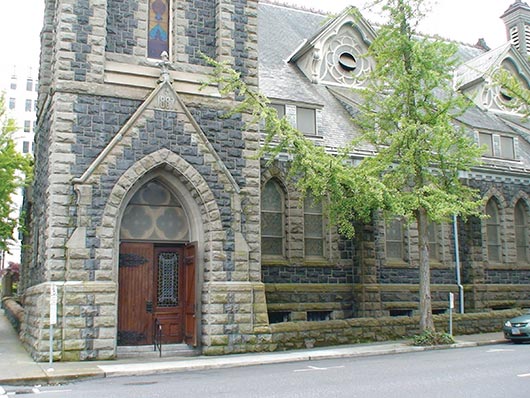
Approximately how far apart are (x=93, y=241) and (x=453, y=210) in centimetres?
915

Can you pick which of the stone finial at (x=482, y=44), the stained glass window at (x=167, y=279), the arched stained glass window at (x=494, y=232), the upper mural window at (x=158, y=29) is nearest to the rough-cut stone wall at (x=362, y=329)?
the stained glass window at (x=167, y=279)

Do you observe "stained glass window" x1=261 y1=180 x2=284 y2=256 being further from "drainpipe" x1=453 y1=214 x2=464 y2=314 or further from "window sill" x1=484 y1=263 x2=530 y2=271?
"window sill" x1=484 y1=263 x2=530 y2=271

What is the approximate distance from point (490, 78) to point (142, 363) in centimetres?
2000

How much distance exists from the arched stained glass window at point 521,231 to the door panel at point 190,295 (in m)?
15.0

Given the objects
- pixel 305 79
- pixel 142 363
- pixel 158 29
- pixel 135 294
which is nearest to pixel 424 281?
pixel 135 294

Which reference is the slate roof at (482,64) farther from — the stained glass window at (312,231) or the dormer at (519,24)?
the stained glass window at (312,231)

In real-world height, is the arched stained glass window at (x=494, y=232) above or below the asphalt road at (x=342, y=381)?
above

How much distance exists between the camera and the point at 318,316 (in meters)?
20.1

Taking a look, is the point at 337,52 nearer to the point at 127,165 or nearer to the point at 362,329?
the point at 362,329

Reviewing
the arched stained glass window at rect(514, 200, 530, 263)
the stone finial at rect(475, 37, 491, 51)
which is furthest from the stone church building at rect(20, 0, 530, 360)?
the stone finial at rect(475, 37, 491, 51)

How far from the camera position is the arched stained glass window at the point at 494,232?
2452 centimetres

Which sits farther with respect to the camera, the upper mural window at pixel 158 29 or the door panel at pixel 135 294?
the upper mural window at pixel 158 29

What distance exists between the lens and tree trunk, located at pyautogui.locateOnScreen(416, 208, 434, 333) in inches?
683

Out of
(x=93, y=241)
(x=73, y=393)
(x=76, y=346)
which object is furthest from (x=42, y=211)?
(x=73, y=393)
